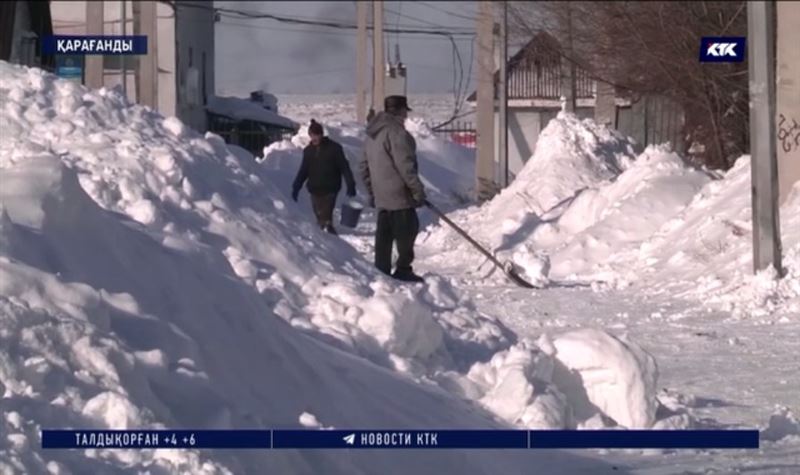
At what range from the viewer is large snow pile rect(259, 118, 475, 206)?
92.2 feet

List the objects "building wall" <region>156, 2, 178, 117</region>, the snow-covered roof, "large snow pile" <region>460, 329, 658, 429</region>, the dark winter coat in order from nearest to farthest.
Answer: "large snow pile" <region>460, 329, 658, 429</region> → the snow-covered roof → the dark winter coat → "building wall" <region>156, 2, 178, 117</region>

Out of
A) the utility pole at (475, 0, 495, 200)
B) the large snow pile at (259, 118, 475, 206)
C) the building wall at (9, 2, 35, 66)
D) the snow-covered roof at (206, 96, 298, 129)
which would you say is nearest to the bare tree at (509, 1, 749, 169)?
the utility pole at (475, 0, 495, 200)

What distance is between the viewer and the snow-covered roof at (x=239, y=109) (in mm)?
15648

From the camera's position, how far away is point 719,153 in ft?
72.8

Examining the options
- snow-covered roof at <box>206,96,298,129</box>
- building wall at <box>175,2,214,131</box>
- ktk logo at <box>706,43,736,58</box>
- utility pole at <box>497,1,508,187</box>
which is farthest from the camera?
utility pole at <box>497,1,508,187</box>

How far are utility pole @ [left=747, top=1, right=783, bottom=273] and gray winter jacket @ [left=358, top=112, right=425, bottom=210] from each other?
2663 mm

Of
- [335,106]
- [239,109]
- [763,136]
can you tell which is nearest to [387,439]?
[763,136]

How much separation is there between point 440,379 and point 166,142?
3.34 m

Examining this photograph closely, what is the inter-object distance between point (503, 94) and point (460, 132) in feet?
27.0

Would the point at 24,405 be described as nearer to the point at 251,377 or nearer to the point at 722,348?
the point at 251,377
